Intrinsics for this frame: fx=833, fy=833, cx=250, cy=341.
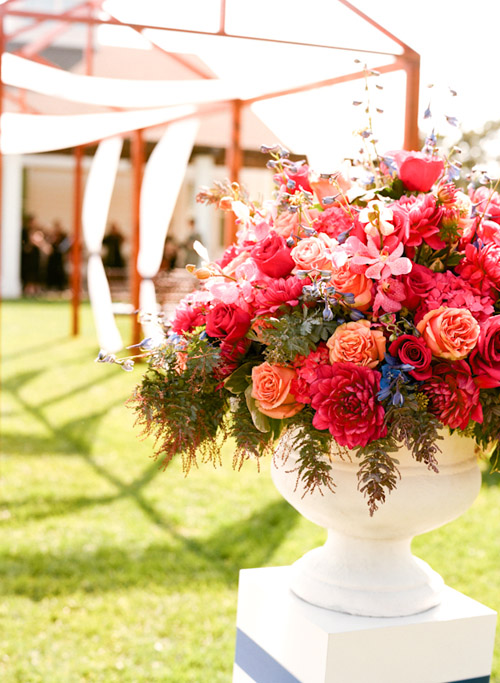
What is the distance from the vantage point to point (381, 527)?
1544 mm

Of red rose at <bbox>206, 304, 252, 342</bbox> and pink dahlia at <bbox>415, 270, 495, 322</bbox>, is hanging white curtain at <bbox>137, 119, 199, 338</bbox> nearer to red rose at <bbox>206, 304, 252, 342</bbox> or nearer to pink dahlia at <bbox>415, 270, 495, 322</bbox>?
red rose at <bbox>206, 304, 252, 342</bbox>

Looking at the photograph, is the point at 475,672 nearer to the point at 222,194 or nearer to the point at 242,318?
the point at 242,318

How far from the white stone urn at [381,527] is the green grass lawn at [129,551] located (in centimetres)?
147

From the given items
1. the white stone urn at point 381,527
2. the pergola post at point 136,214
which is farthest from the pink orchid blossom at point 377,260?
the pergola post at point 136,214

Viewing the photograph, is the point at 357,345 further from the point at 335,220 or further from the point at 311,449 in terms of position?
the point at 335,220

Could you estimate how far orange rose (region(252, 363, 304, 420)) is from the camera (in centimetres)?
135

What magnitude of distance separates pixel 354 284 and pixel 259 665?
2.69ft

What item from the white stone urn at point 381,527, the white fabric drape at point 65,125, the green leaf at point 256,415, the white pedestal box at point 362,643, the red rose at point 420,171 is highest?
the white fabric drape at point 65,125

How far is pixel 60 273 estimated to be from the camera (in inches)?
668

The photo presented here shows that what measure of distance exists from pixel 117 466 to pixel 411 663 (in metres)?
3.88

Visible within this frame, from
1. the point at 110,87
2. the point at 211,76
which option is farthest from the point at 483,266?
the point at 110,87

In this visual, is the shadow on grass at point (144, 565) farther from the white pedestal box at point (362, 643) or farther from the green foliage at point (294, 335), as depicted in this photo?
the green foliage at point (294, 335)

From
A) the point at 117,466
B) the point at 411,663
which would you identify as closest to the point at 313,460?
the point at 411,663

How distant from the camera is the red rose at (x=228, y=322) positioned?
1.43m
